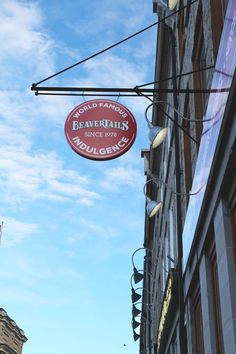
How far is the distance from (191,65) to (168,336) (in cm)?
919

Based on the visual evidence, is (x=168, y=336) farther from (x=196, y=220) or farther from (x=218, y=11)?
(x=218, y=11)

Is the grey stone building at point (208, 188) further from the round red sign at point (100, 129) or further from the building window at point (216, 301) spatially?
the round red sign at point (100, 129)

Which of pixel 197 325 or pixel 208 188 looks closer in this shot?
pixel 208 188

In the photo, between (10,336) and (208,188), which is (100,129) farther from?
(10,336)

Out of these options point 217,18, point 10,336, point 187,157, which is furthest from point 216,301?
point 10,336

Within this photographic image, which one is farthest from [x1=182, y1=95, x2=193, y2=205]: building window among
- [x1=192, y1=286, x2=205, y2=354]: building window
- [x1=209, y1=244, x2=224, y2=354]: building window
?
[x1=209, y1=244, x2=224, y2=354]: building window

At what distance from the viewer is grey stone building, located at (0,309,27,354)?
98738 mm

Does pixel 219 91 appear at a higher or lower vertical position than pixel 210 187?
higher

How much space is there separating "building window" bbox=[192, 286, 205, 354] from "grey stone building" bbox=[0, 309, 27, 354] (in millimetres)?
90157

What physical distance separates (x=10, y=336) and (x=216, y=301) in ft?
326

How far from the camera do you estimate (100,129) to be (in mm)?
11336

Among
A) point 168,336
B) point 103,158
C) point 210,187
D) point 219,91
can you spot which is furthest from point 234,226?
point 168,336

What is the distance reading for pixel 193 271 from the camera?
Result: 11.8 meters

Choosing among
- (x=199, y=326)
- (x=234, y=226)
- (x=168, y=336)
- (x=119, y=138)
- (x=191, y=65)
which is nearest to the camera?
(x=234, y=226)
